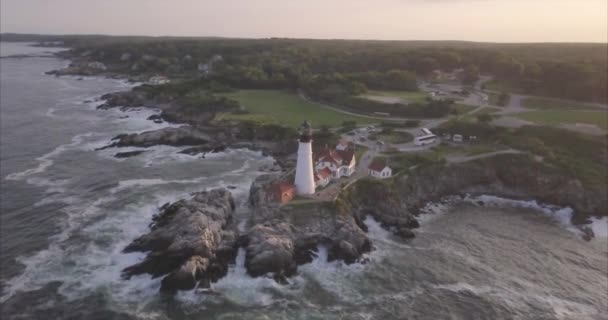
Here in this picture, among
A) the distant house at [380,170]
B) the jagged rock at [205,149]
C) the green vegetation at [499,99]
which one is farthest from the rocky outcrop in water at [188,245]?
the green vegetation at [499,99]

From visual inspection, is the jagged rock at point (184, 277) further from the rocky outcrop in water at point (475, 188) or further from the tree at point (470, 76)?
the tree at point (470, 76)

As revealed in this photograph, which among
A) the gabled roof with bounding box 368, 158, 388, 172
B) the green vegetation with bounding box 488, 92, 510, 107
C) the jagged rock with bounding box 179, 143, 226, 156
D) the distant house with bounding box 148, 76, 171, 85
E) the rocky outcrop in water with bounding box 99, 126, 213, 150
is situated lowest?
the gabled roof with bounding box 368, 158, 388, 172

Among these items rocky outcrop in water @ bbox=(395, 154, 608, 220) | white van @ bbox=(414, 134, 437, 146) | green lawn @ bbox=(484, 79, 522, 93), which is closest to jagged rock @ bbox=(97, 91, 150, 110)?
white van @ bbox=(414, 134, 437, 146)

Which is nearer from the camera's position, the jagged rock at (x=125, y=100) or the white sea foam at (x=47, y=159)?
the white sea foam at (x=47, y=159)

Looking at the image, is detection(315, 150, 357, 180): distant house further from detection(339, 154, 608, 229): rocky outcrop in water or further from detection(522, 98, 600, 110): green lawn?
detection(522, 98, 600, 110): green lawn

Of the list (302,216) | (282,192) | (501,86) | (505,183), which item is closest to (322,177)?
(282,192)
